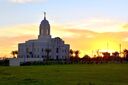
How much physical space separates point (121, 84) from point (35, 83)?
7561 mm

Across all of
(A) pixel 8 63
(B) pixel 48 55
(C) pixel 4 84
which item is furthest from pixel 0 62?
(C) pixel 4 84

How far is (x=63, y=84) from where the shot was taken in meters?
40.9

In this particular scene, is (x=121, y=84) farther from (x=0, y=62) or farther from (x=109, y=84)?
(x=0, y=62)

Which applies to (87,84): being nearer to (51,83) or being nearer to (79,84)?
(79,84)

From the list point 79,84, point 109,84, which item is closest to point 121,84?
point 109,84

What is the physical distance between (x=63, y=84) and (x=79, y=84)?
1.40 metres

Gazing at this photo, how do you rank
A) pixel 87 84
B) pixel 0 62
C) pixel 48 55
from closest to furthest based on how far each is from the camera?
pixel 87 84
pixel 0 62
pixel 48 55

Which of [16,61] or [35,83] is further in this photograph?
→ [16,61]

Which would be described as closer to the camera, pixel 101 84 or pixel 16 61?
pixel 101 84

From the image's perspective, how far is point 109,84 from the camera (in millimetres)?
40812

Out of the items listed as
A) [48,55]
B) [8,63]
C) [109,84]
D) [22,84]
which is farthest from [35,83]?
[48,55]

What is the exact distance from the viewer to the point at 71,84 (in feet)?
134

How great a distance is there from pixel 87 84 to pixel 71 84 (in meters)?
1.51

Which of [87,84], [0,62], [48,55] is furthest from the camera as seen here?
[48,55]
